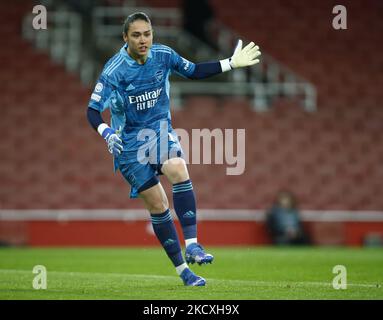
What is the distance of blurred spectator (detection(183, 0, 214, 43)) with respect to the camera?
1850 centimetres

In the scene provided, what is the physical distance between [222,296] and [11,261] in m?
5.46

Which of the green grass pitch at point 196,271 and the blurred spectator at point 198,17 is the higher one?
the blurred spectator at point 198,17

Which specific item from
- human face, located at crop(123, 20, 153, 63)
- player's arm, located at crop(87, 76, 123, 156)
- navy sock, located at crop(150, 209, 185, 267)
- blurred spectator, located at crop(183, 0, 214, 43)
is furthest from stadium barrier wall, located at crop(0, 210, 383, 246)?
human face, located at crop(123, 20, 153, 63)

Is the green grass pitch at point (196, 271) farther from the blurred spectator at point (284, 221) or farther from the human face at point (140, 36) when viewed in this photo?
the blurred spectator at point (284, 221)

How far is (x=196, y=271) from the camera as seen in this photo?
32.0 feet

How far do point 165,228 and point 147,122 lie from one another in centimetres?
90

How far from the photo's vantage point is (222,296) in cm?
654

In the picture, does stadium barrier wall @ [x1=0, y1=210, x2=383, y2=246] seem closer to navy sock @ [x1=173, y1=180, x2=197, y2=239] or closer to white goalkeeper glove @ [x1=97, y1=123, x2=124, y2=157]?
navy sock @ [x1=173, y1=180, x2=197, y2=239]

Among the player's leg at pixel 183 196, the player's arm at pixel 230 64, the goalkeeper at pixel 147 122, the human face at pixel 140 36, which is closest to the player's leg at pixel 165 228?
the goalkeeper at pixel 147 122

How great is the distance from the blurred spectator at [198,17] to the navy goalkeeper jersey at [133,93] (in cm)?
1114

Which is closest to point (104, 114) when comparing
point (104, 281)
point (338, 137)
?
point (338, 137)

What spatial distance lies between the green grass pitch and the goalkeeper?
1.66ft

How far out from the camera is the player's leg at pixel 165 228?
24.2 feet
